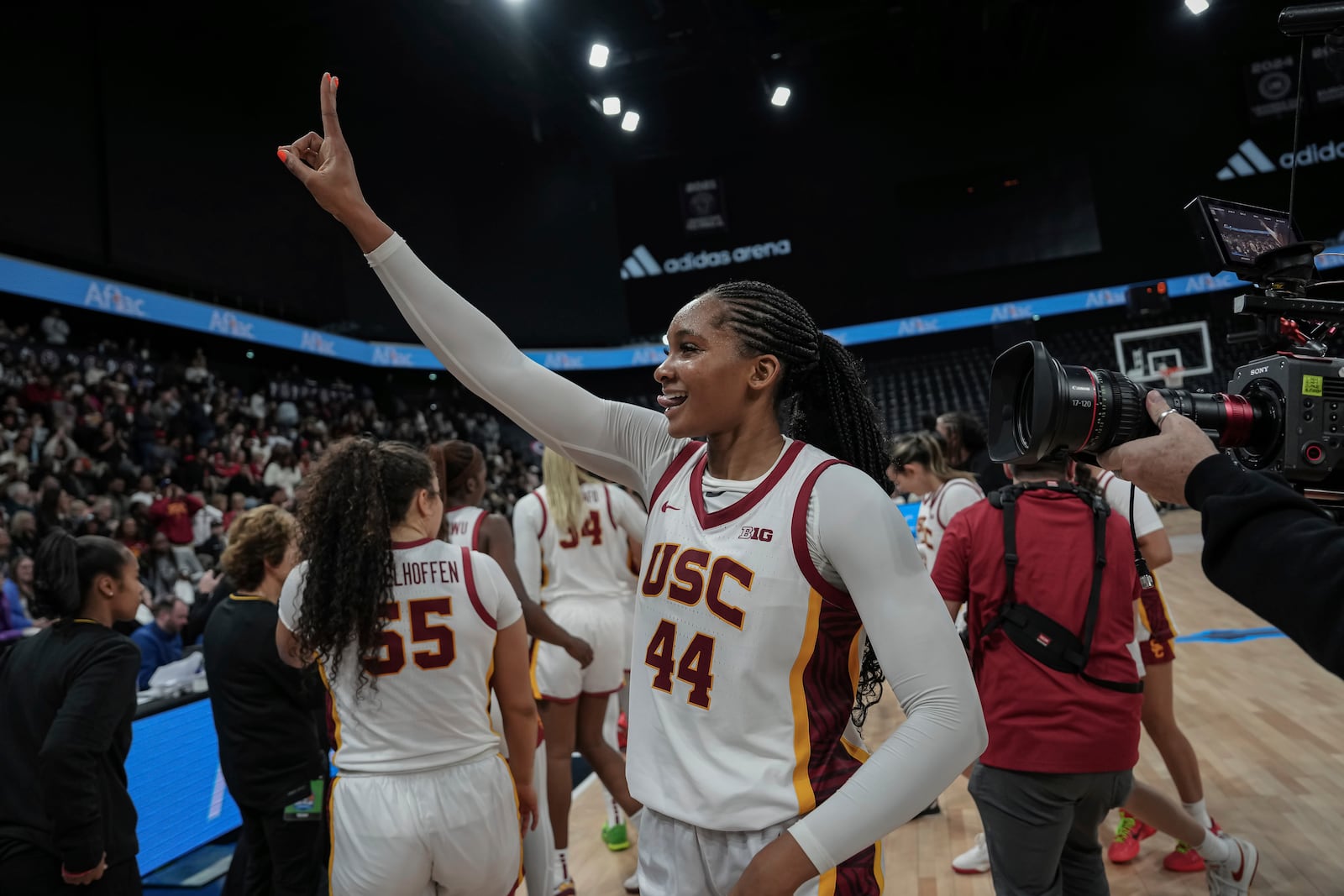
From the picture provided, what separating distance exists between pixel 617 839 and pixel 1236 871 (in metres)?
2.24

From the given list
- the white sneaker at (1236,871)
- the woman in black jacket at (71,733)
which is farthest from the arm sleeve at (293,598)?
the white sneaker at (1236,871)

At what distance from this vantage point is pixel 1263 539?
914 millimetres

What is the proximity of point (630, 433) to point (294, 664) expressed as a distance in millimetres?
1227

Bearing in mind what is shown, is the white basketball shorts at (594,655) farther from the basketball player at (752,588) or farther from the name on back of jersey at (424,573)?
the basketball player at (752,588)

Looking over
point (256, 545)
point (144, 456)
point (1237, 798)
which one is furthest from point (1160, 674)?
point (144, 456)

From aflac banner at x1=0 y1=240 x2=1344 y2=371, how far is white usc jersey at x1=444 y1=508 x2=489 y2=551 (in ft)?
29.3

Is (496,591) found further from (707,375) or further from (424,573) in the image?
(707,375)

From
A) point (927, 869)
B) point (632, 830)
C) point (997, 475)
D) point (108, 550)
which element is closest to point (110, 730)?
point (108, 550)

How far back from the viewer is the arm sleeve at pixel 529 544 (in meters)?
3.73

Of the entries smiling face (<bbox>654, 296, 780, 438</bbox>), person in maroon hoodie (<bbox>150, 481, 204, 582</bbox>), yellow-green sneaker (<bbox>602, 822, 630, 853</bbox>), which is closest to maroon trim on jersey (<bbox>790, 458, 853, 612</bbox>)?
smiling face (<bbox>654, 296, 780, 438</bbox>)

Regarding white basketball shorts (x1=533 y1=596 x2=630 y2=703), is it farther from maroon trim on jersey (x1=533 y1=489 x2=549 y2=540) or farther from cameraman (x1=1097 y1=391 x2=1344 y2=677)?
cameraman (x1=1097 y1=391 x2=1344 y2=677)

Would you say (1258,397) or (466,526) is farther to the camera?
(466,526)

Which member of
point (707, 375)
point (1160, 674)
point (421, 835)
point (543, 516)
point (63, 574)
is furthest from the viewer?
point (543, 516)

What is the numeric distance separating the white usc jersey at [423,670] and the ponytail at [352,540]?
0.11 feet
